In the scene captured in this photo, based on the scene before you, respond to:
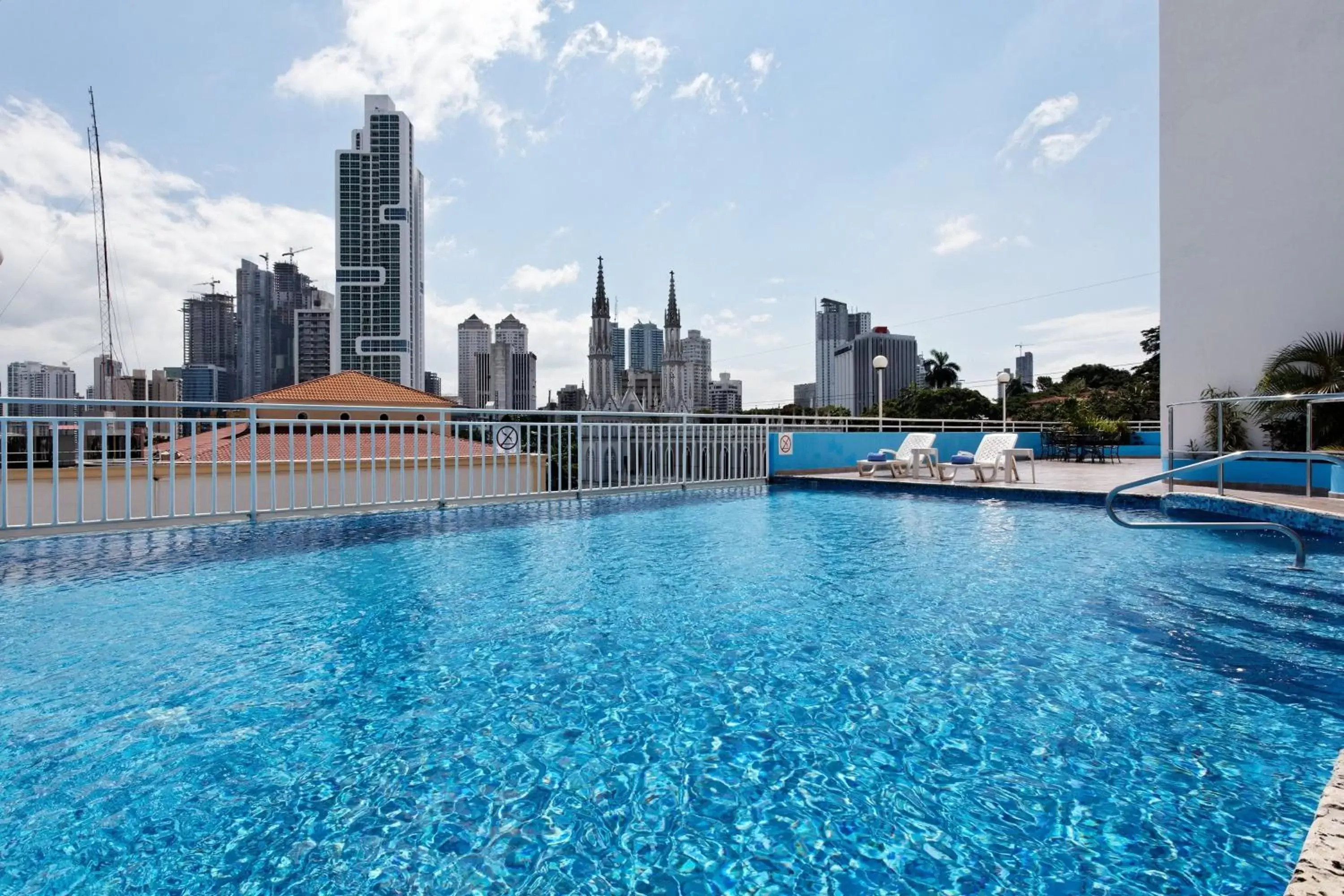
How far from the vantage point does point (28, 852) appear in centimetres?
142

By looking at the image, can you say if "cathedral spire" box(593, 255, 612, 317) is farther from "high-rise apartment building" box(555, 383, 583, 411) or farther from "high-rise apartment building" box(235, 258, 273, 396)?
"high-rise apartment building" box(235, 258, 273, 396)

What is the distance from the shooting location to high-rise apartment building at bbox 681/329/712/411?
100 metres

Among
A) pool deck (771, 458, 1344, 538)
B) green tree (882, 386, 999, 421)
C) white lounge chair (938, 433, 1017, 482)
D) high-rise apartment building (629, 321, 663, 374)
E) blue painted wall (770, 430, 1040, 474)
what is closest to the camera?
pool deck (771, 458, 1344, 538)

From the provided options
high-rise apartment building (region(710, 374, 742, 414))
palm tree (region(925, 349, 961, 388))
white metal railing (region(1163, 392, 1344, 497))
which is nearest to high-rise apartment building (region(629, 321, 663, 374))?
high-rise apartment building (region(710, 374, 742, 414))

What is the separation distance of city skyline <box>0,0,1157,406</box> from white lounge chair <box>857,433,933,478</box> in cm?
497

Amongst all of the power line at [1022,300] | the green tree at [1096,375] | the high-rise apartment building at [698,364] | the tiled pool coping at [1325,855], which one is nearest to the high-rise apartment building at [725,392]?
the high-rise apartment building at [698,364]

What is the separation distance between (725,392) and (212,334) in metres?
78.6

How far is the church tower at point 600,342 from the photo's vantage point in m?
85.6

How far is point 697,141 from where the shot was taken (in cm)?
1487

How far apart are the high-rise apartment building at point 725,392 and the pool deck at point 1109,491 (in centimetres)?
8900

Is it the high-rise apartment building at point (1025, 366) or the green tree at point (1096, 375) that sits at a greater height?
the high-rise apartment building at point (1025, 366)

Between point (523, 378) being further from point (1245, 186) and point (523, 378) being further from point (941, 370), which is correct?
point (1245, 186)

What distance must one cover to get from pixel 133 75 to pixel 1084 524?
53.4ft

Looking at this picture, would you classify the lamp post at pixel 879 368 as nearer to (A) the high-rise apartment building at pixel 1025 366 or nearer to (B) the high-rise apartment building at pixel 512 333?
(A) the high-rise apartment building at pixel 1025 366
